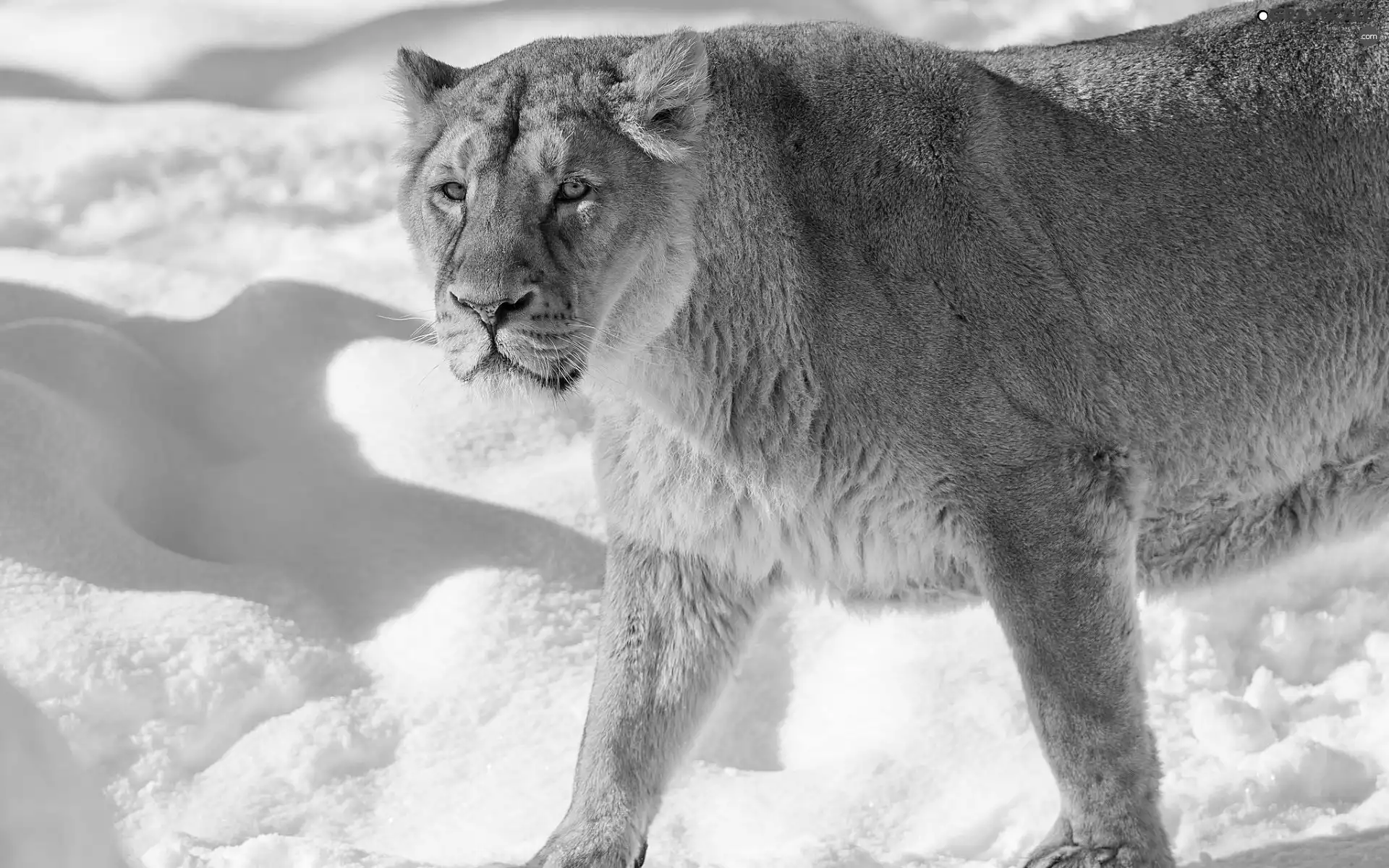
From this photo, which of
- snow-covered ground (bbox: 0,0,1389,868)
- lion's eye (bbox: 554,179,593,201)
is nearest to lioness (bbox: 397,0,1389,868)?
lion's eye (bbox: 554,179,593,201)

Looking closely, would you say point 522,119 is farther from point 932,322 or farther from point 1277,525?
point 1277,525

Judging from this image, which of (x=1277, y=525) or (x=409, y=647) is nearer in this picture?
(x=1277, y=525)

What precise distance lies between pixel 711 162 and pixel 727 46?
0.32 meters

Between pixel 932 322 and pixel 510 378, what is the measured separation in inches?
35.4

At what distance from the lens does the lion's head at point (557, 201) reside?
301 cm

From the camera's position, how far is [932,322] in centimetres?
334

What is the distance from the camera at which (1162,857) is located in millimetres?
3266

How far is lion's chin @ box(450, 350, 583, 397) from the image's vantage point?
304 cm

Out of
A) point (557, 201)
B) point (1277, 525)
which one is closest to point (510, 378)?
point (557, 201)

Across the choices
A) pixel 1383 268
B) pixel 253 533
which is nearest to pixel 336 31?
pixel 253 533

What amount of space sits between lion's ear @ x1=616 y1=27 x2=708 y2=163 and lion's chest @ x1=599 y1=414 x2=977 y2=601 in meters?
0.67

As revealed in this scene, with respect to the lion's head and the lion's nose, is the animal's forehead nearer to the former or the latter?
the lion's head

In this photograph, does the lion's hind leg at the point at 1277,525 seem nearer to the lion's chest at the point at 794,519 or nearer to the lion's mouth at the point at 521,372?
the lion's chest at the point at 794,519

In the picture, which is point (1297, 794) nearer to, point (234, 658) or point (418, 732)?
point (418, 732)
